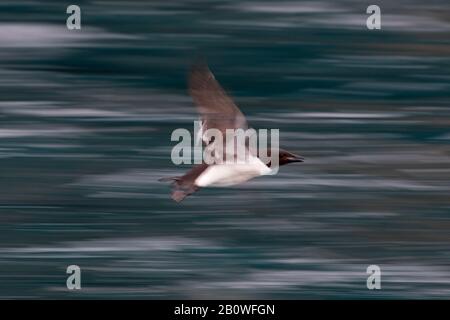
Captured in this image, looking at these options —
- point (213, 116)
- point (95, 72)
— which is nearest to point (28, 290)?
point (213, 116)

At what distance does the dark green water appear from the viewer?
8242 mm

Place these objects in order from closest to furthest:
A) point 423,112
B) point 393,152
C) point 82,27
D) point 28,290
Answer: point 28,290, point 393,152, point 423,112, point 82,27

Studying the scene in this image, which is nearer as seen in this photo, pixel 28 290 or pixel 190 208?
pixel 28 290

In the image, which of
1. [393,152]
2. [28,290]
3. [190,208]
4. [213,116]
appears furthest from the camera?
[393,152]

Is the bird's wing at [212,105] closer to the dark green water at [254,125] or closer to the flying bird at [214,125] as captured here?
the flying bird at [214,125]

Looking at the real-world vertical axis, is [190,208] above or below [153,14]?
below

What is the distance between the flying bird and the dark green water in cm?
78

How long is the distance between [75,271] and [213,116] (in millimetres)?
1233

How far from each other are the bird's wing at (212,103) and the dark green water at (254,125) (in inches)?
39.2

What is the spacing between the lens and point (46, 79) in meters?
11.4

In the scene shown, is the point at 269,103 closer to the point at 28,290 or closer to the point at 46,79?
the point at 46,79

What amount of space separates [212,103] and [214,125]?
0.44 ft

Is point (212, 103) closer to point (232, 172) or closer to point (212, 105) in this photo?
point (212, 105)

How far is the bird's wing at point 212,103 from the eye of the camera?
7.27 metres
